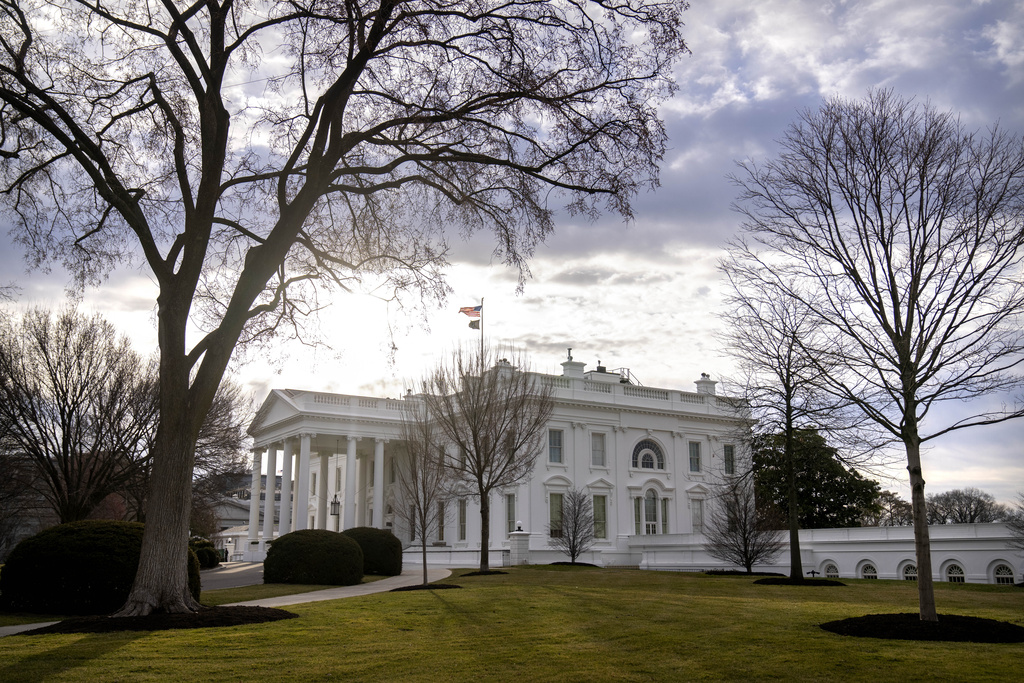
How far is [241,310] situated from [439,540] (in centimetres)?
3764

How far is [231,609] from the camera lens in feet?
42.9

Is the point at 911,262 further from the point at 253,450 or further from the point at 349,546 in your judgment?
the point at 253,450

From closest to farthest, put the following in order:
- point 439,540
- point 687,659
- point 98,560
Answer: point 687,659, point 98,560, point 439,540

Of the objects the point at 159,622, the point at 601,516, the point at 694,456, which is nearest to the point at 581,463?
the point at 601,516

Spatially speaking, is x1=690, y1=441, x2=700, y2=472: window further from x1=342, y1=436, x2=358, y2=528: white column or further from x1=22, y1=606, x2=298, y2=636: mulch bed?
x1=22, y1=606, x2=298, y2=636: mulch bed

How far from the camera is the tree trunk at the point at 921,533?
11750 mm

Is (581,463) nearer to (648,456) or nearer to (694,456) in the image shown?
(648,456)

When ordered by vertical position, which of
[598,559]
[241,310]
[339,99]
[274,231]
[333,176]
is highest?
[339,99]

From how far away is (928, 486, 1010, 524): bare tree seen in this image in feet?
236

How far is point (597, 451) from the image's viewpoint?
160ft

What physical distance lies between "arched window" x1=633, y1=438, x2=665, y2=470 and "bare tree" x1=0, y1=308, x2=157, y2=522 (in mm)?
28226

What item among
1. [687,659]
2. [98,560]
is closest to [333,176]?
[98,560]

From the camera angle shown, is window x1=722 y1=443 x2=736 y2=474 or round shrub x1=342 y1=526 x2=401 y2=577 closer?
round shrub x1=342 y1=526 x2=401 y2=577

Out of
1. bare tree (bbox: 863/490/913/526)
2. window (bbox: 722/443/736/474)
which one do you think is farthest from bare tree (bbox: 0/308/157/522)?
bare tree (bbox: 863/490/913/526)
